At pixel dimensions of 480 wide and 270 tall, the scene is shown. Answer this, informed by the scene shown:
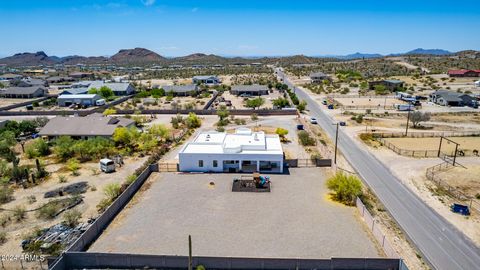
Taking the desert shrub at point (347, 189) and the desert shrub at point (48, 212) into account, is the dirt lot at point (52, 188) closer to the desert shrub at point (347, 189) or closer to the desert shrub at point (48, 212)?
the desert shrub at point (48, 212)

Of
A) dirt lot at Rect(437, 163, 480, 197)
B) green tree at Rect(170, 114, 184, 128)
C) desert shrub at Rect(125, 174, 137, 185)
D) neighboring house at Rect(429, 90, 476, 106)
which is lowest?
dirt lot at Rect(437, 163, 480, 197)

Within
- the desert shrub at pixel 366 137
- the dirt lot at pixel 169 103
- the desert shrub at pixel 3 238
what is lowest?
the desert shrub at pixel 3 238

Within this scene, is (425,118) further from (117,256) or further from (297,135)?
(117,256)

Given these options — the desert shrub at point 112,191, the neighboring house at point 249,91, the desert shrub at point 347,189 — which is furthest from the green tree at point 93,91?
the desert shrub at point 347,189

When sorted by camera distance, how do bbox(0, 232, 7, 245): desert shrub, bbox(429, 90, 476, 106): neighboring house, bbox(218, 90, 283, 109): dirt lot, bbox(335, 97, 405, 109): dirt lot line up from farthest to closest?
1. bbox(335, 97, 405, 109): dirt lot
2. bbox(218, 90, 283, 109): dirt lot
3. bbox(429, 90, 476, 106): neighboring house
4. bbox(0, 232, 7, 245): desert shrub

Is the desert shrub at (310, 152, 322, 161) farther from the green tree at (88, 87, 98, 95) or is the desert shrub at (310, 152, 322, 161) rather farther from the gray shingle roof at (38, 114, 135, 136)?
the green tree at (88, 87, 98, 95)

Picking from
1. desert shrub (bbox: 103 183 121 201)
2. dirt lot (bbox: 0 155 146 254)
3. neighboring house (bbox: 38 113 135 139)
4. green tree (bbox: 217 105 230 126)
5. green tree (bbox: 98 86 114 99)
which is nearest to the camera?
dirt lot (bbox: 0 155 146 254)

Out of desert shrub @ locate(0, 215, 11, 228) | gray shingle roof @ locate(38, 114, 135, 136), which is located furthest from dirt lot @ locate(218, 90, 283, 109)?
desert shrub @ locate(0, 215, 11, 228)

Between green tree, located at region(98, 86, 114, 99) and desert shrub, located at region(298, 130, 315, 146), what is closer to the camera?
desert shrub, located at region(298, 130, 315, 146)
